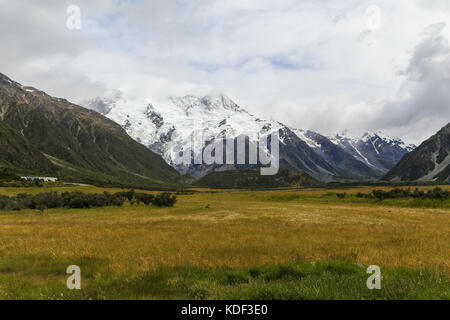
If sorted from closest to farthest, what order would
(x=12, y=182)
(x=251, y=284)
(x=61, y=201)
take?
1. (x=251, y=284)
2. (x=61, y=201)
3. (x=12, y=182)

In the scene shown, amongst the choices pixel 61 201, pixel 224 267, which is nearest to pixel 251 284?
pixel 224 267

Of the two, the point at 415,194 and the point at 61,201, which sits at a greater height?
the point at 61,201

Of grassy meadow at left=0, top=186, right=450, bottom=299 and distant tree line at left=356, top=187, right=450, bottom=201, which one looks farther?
distant tree line at left=356, top=187, right=450, bottom=201

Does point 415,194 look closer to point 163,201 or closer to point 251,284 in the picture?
point 163,201

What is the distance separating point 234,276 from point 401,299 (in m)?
5.12

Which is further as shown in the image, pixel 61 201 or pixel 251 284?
pixel 61 201

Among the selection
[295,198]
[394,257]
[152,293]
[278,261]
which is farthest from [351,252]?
[295,198]

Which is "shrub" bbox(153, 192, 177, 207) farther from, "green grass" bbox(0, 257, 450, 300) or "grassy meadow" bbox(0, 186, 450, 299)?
"green grass" bbox(0, 257, 450, 300)

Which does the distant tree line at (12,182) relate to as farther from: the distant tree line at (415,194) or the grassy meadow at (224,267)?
the distant tree line at (415,194)

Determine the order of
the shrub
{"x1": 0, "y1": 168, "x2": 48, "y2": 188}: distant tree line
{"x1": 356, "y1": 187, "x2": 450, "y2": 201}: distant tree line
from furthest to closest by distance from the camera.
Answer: {"x1": 0, "y1": 168, "x2": 48, "y2": 188}: distant tree line, {"x1": 356, "y1": 187, "x2": 450, "y2": 201}: distant tree line, the shrub

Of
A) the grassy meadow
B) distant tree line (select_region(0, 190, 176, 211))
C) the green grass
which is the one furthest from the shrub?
the green grass

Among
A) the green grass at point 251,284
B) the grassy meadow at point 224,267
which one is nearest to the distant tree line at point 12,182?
the grassy meadow at point 224,267

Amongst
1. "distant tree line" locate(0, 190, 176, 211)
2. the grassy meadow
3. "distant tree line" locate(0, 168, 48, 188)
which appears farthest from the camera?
"distant tree line" locate(0, 168, 48, 188)
